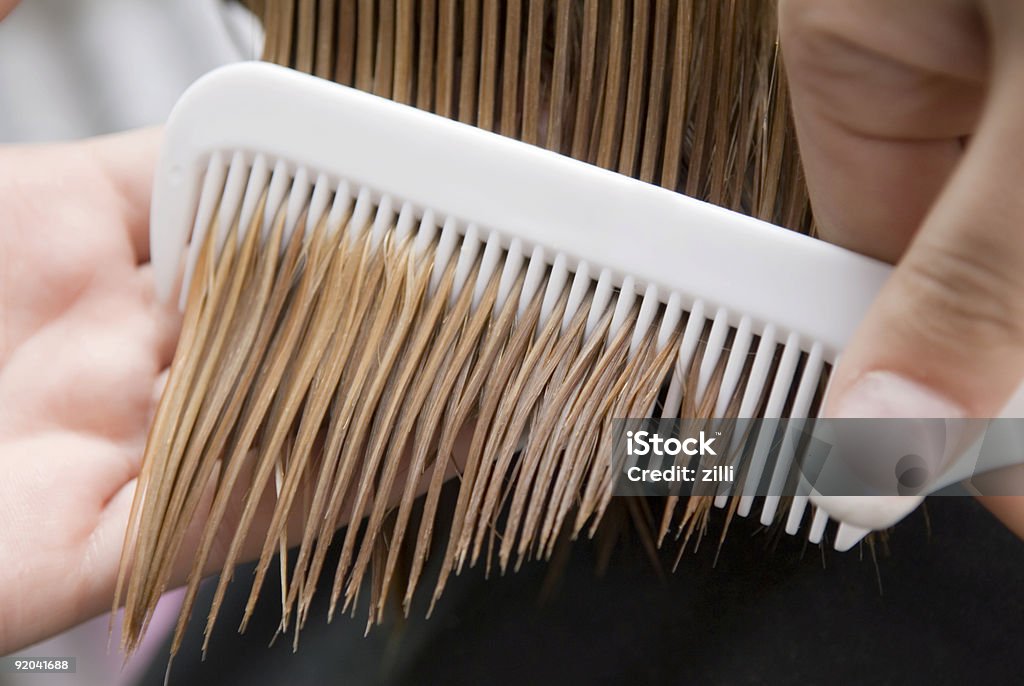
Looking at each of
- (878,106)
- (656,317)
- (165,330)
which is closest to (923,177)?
(878,106)

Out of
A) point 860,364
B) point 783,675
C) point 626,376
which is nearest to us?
point 860,364

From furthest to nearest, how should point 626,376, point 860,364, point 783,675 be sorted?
point 783,675 < point 626,376 < point 860,364

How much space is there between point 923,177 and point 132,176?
1.87ft

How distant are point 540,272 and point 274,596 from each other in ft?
1.19

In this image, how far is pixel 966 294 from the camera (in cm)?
33

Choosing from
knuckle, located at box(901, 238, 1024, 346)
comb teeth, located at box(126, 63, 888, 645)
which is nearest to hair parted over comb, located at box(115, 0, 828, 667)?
comb teeth, located at box(126, 63, 888, 645)

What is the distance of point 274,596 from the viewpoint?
65cm

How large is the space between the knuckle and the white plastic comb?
0.08 metres

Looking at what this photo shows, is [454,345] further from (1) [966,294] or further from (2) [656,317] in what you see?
(1) [966,294]

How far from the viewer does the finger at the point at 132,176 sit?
0.66 meters

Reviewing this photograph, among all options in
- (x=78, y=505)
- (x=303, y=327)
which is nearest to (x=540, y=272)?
(x=303, y=327)

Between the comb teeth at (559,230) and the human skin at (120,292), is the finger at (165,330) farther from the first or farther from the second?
the comb teeth at (559,230)

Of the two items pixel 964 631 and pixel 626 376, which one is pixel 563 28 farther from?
pixel 964 631

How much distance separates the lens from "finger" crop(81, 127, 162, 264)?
2.16 ft
